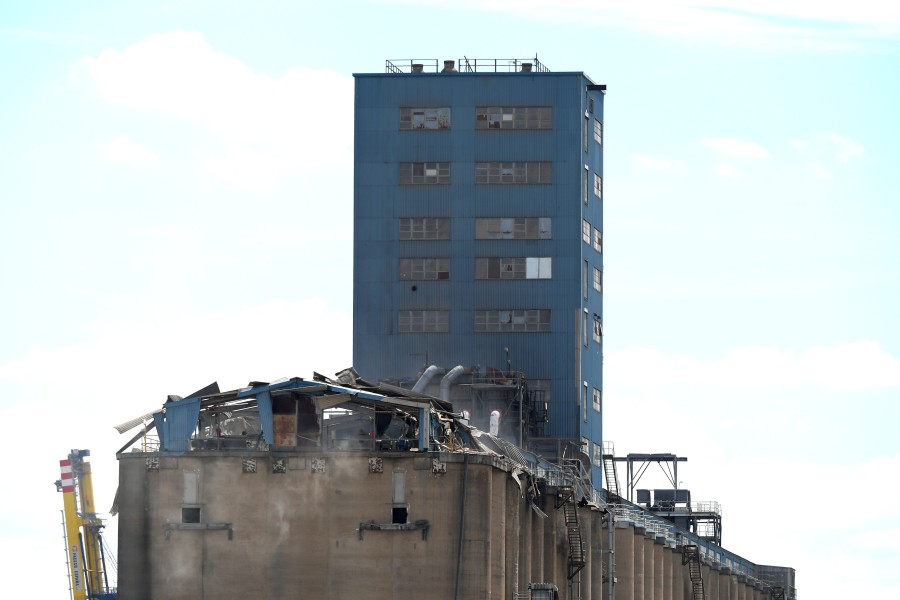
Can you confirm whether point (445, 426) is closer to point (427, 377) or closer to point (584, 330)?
point (427, 377)

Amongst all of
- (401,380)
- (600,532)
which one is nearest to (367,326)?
(401,380)

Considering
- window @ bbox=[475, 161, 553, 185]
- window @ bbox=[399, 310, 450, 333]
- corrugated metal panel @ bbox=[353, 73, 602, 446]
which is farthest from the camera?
window @ bbox=[475, 161, 553, 185]

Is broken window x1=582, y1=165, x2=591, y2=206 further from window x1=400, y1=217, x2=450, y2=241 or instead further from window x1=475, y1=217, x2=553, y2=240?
window x1=400, y1=217, x2=450, y2=241

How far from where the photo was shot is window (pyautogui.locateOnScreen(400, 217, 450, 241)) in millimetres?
129750

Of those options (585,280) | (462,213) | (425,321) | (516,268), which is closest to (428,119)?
(462,213)

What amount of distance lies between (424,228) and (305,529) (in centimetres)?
4487

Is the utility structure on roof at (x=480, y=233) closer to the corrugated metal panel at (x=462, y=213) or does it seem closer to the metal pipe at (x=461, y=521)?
the corrugated metal panel at (x=462, y=213)

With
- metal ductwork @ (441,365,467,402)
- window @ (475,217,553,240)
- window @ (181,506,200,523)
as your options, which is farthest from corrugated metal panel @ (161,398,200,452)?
window @ (475,217,553,240)

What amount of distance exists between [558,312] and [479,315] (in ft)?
16.8

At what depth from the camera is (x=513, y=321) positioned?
420ft

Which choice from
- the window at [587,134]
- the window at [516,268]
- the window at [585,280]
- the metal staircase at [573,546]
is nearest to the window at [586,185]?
the window at [587,134]

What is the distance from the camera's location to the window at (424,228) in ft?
426

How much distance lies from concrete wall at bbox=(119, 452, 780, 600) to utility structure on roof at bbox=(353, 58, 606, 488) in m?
38.1

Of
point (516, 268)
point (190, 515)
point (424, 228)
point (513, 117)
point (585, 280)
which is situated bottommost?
point (190, 515)
